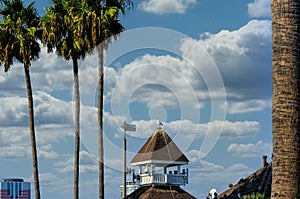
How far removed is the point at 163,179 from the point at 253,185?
679 centimetres

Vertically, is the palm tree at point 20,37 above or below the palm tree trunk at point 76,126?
above

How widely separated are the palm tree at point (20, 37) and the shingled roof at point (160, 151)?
7358 mm

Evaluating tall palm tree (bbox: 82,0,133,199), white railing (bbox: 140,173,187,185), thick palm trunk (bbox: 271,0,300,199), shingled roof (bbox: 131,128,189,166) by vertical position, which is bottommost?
thick palm trunk (bbox: 271,0,300,199)

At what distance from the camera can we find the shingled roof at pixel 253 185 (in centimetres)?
5088

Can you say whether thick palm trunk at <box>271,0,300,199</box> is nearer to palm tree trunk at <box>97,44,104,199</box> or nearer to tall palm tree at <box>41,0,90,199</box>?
palm tree trunk at <box>97,44,104,199</box>

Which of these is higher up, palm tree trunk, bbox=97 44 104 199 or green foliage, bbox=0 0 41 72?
green foliage, bbox=0 0 41 72

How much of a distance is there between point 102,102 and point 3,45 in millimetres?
8986

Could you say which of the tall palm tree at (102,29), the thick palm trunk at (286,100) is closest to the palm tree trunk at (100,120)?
the tall palm tree at (102,29)

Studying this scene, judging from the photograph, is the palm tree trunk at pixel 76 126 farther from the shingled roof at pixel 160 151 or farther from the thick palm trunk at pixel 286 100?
the thick palm trunk at pixel 286 100

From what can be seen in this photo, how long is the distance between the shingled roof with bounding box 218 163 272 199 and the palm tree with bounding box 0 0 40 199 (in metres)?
14.1

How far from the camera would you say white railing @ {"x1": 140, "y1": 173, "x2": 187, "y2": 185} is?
1966 inches

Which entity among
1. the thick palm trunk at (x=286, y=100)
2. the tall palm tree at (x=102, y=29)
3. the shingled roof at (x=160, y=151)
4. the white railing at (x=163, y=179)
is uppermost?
the tall palm tree at (x=102, y=29)

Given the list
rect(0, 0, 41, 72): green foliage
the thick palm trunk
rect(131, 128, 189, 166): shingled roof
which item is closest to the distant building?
rect(131, 128, 189, 166): shingled roof

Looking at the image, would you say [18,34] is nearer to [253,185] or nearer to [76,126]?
[76,126]
